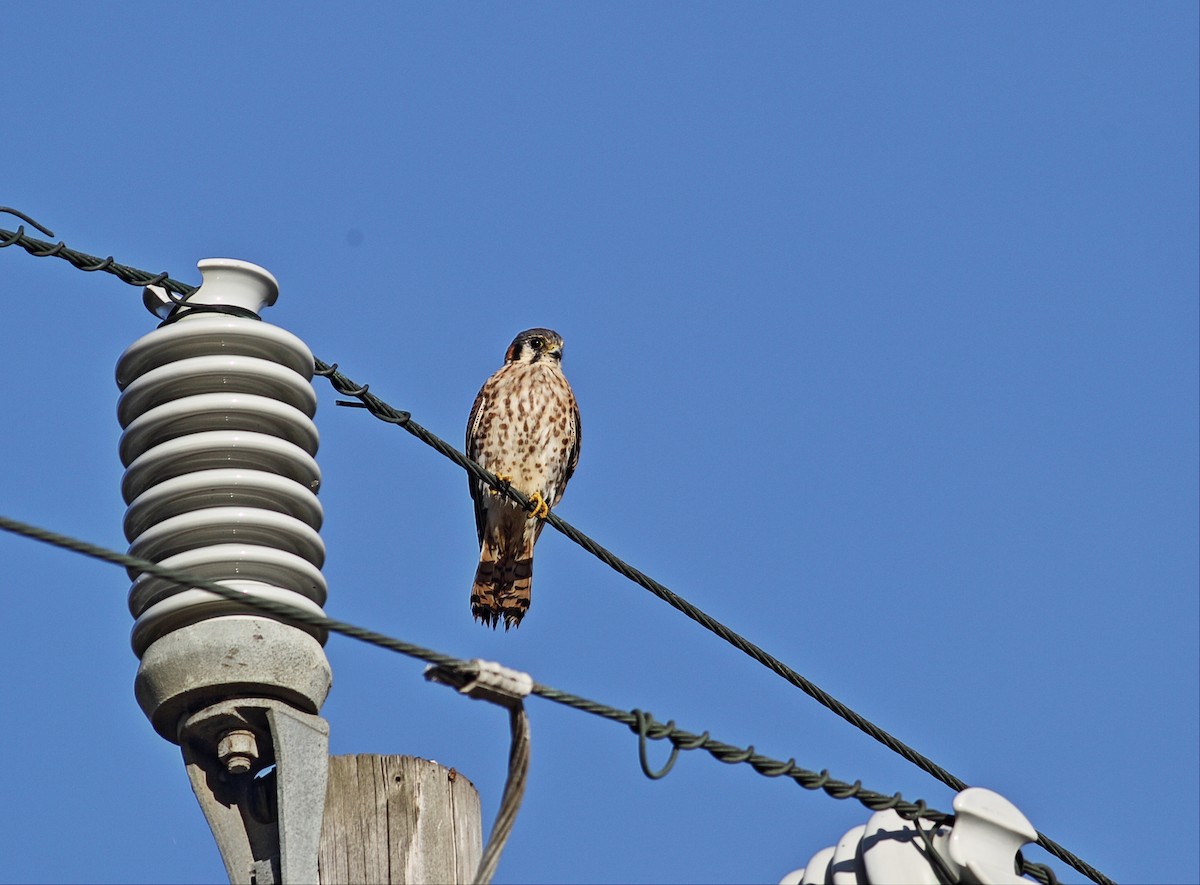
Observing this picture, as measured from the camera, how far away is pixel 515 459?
866cm

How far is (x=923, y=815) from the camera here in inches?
149

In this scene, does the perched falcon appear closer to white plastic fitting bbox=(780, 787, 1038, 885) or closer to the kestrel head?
the kestrel head

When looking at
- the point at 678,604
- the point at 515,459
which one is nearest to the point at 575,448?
the point at 515,459

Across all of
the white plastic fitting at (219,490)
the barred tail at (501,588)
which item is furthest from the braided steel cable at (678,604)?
the barred tail at (501,588)

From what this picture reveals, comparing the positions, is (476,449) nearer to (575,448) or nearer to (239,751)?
(575,448)

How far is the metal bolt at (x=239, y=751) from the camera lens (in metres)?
3.74

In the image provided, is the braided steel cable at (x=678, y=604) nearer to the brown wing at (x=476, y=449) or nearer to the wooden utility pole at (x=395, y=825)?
the wooden utility pole at (x=395, y=825)

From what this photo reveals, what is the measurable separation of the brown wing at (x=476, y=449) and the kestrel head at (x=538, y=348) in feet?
0.69

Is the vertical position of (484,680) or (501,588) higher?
(501,588)

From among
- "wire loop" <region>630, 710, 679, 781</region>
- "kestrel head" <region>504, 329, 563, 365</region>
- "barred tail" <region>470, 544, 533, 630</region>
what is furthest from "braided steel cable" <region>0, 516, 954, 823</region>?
"kestrel head" <region>504, 329, 563, 365</region>

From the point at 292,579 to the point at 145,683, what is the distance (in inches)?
13.7

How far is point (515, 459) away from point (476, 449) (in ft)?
0.70

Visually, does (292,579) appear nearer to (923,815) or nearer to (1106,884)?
(923,815)

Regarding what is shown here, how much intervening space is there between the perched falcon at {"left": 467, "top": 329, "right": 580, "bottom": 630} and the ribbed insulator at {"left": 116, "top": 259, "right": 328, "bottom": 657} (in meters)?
4.14
